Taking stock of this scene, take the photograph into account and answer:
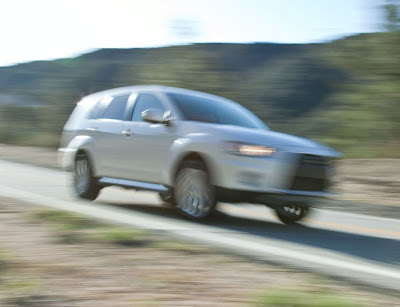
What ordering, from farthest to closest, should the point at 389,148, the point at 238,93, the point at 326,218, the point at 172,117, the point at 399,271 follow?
the point at 238,93 < the point at 389,148 < the point at 326,218 < the point at 172,117 < the point at 399,271

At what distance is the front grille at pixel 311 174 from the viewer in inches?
293

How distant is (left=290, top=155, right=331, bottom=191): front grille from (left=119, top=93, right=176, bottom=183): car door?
1.83 metres

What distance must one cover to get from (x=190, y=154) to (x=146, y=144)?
3.15 feet

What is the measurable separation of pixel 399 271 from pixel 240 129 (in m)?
3.07

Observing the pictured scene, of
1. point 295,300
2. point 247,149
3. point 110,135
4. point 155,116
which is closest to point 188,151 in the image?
point 155,116

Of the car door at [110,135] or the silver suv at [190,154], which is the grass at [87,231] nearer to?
the silver suv at [190,154]

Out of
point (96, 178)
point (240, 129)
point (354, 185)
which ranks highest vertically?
point (240, 129)

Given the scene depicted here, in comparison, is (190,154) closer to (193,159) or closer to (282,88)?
(193,159)

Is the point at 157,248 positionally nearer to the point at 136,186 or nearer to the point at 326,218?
the point at 136,186

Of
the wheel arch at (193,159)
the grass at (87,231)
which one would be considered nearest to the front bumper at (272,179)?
the wheel arch at (193,159)

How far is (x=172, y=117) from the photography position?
8523 millimetres

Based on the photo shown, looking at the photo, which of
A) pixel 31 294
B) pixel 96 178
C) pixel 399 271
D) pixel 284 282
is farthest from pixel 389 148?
pixel 31 294

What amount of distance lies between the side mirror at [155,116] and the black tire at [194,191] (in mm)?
713

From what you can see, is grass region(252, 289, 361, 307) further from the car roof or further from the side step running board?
the car roof
